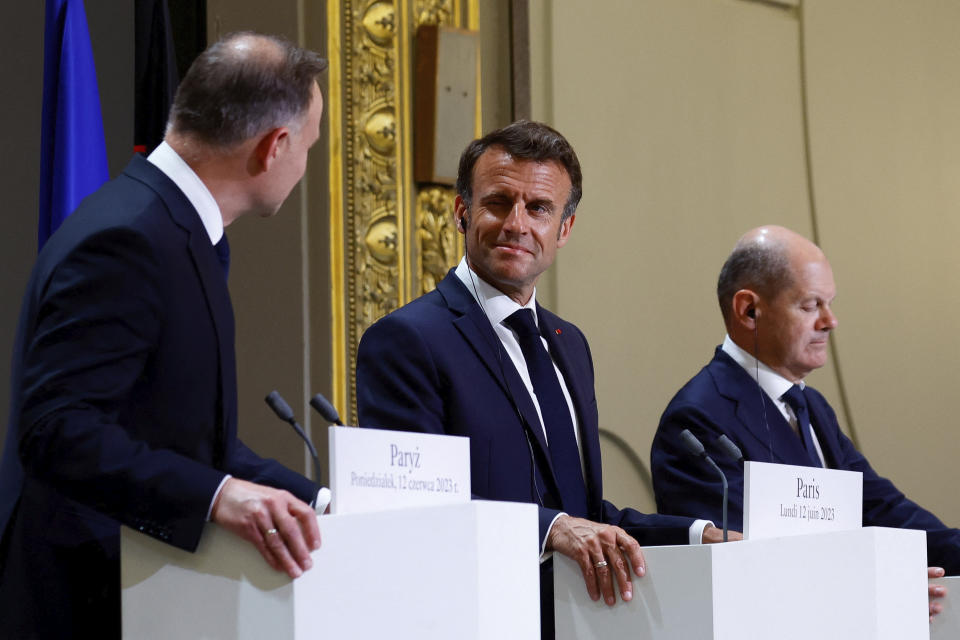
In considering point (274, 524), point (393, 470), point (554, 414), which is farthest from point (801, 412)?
point (274, 524)

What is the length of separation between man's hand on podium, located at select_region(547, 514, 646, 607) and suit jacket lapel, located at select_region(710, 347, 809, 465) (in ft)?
3.54

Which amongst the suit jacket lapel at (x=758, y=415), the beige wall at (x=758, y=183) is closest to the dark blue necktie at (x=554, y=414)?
the suit jacket lapel at (x=758, y=415)

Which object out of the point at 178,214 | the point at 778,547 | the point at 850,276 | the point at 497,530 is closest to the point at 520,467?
the point at 778,547

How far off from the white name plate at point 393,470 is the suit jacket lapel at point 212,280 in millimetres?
189

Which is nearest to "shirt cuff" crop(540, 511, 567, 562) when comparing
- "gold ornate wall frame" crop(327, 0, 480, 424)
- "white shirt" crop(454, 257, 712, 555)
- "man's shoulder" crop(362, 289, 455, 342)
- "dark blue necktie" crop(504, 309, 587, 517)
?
"dark blue necktie" crop(504, 309, 587, 517)

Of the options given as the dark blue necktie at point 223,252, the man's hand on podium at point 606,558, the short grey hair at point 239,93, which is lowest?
the man's hand on podium at point 606,558

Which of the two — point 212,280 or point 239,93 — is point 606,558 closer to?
point 212,280

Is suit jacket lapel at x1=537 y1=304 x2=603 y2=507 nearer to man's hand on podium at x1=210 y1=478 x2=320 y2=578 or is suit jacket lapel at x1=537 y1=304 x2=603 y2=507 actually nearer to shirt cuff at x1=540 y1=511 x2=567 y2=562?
shirt cuff at x1=540 y1=511 x2=567 y2=562

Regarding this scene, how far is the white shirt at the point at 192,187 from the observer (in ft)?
6.52

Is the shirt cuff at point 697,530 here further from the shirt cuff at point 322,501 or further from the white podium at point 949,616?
the shirt cuff at point 322,501

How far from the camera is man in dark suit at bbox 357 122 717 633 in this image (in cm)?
263

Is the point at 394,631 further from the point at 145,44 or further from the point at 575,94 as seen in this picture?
the point at 575,94

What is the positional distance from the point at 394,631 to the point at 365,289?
2.48 metres

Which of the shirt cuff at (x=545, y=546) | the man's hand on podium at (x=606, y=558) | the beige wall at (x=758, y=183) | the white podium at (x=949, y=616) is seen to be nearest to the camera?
the man's hand on podium at (x=606, y=558)
